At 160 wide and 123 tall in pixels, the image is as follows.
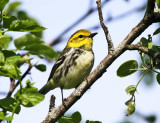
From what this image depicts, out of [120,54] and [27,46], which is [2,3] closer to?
[27,46]

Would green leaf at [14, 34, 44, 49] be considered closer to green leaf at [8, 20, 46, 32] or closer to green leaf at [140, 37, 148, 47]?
green leaf at [8, 20, 46, 32]

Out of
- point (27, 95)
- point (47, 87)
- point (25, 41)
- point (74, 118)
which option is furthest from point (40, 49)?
point (47, 87)

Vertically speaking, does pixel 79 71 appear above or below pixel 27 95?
above

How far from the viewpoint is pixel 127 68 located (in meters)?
2.28

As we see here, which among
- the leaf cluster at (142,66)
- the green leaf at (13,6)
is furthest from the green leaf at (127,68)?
the green leaf at (13,6)

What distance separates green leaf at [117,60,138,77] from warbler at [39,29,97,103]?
7.43 feet

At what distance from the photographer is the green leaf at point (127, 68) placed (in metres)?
2.25

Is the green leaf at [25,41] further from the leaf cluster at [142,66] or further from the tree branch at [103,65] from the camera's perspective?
the leaf cluster at [142,66]

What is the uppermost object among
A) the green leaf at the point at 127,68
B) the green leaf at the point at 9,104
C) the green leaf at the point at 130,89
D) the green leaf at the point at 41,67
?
the green leaf at the point at 41,67

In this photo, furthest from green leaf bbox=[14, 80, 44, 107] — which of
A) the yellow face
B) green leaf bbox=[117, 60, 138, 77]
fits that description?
the yellow face

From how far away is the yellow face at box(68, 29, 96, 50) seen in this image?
523cm

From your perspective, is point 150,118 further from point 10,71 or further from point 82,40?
point 10,71

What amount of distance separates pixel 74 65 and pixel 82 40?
0.88 meters

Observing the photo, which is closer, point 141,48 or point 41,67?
point 141,48
